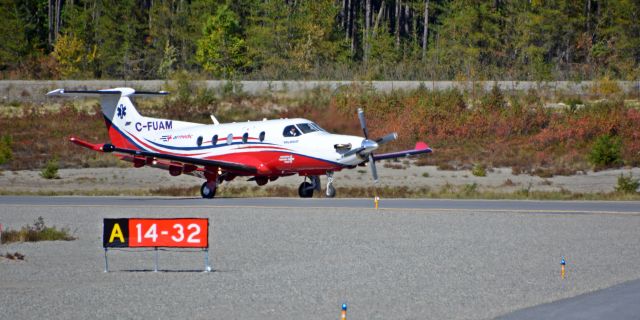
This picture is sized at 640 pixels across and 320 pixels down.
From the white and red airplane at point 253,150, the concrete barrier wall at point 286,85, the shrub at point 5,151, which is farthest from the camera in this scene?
the concrete barrier wall at point 286,85

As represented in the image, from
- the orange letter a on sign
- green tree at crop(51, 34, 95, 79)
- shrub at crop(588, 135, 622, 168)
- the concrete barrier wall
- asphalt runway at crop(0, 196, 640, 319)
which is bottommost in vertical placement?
asphalt runway at crop(0, 196, 640, 319)

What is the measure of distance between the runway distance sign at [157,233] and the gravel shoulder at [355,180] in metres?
21.2

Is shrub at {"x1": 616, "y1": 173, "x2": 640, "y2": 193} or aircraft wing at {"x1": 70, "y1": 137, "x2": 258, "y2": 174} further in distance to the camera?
shrub at {"x1": 616, "y1": 173, "x2": 640, "y2": 193}

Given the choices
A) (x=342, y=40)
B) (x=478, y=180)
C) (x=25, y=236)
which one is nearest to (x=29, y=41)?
(x=342, y=40)

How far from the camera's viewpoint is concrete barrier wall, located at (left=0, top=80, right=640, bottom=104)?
5778 centimetres

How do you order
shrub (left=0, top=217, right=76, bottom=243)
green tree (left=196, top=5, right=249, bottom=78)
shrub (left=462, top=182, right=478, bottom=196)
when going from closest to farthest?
1. shrub (left=0, top=217, right=76, bottom=243)
2. shrub (left=462, top=182, right=478, bottom=196)
3. green tree (left=196, top=5, right=249, bottom=78)

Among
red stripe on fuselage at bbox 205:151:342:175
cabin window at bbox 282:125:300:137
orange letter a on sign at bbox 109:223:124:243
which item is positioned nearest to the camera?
orange letter a on sign at bbox 109:223:124:243

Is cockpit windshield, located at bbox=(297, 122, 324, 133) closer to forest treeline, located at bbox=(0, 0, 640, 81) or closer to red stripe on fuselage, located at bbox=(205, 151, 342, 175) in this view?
red stripe on fuselage, located at bbox=(205, 151, 342, 175)

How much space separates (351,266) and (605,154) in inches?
1032

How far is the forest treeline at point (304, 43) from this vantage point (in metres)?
70.0

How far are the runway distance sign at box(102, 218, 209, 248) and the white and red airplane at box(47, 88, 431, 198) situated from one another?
573 inches

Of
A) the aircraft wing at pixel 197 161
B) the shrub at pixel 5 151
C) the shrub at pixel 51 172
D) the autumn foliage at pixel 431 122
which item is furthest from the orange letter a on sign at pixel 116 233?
the shrub at pixel 5 151

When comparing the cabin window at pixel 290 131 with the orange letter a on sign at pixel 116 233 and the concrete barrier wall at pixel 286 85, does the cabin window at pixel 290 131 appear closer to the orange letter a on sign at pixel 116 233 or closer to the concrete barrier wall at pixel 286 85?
the orange letter a on sign at pixel 116 233

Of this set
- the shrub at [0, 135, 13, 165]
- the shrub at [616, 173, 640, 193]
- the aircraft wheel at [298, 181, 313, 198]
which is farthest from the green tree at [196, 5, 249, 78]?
the shrub at [616, 173, 640, 193]
